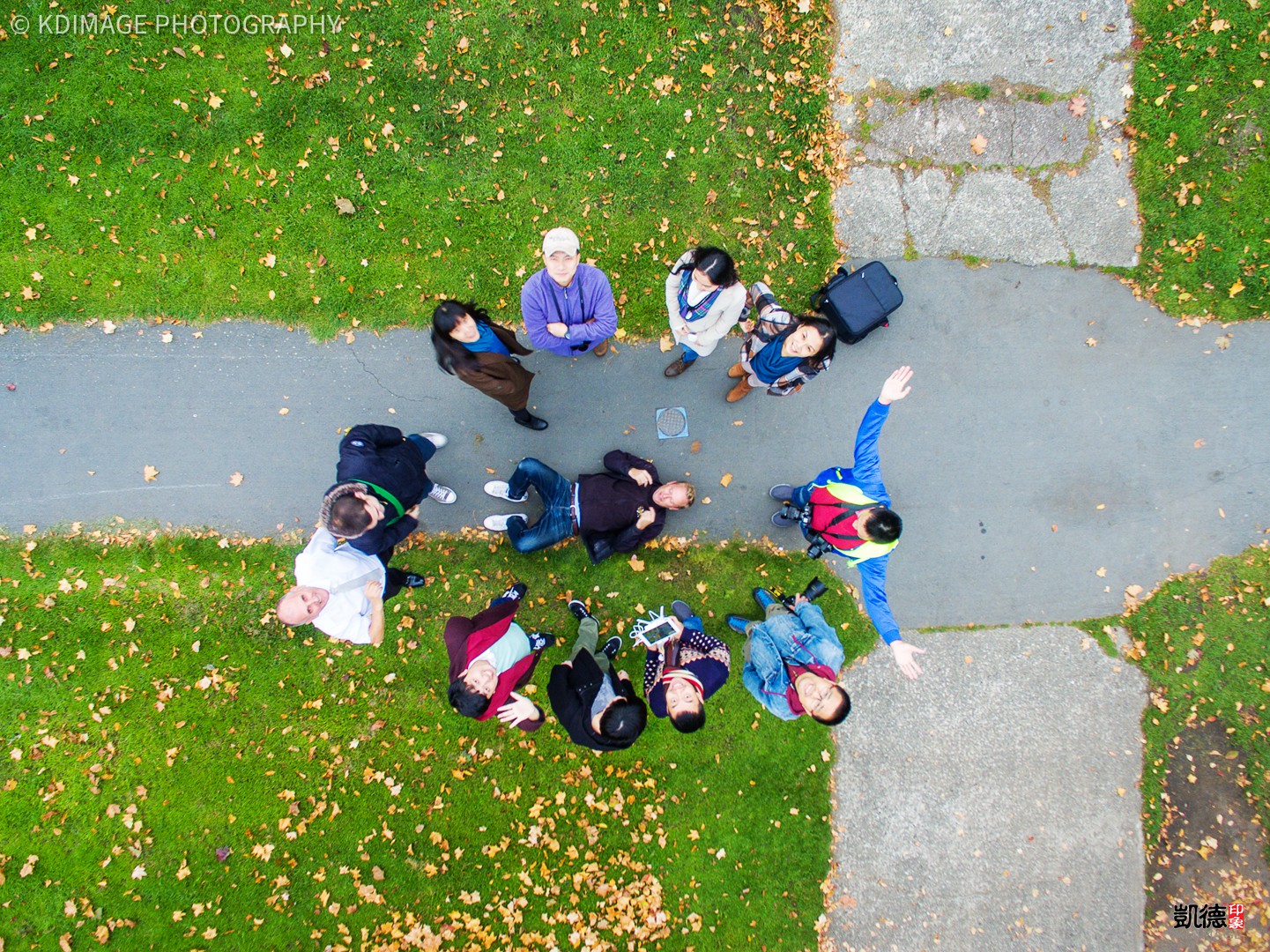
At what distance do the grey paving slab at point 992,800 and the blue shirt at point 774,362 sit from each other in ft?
11.0

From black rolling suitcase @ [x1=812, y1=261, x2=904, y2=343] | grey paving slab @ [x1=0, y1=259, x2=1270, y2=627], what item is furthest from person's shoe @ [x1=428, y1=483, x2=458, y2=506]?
black rolling suitcase @ [x1=812, y1=261, x2=904, y2=343]

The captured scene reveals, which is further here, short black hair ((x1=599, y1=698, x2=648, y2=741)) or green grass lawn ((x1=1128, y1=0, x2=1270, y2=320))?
green grass lawn ((x1=1128, y1=0, x2=1270, y2=320))

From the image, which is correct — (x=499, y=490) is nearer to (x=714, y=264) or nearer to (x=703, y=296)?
(x=703, y=296)

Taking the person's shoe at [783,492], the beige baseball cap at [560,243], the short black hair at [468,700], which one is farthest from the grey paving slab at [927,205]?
the short black hair at [468,700]

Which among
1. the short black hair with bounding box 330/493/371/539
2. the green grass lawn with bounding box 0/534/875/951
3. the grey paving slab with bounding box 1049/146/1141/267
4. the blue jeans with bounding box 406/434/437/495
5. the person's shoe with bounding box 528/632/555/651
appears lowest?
the green grass lawn with bounding box 0/534/875/951

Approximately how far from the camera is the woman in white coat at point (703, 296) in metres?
4.46

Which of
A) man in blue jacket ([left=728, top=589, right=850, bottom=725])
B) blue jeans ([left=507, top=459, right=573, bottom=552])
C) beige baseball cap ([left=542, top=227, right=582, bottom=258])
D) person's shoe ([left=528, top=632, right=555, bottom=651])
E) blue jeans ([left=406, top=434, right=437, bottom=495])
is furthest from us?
person's shoe ([left=528, top=632, right=555, bottom=651])

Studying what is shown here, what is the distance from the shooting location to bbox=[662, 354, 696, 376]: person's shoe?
630 cm

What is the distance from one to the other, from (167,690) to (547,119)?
7.58m

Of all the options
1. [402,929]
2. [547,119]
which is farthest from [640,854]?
[547,119]

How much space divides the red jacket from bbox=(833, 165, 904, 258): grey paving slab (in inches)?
219

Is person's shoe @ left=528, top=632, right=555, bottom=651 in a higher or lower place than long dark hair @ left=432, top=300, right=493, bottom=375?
lower

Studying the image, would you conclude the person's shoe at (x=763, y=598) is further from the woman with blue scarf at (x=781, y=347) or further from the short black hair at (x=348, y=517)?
the short black hair at (x=348, y=517)

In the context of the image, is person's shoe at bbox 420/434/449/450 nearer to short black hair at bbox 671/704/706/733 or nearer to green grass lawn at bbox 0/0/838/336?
green grass lawn at bbox 0/0/838/336
